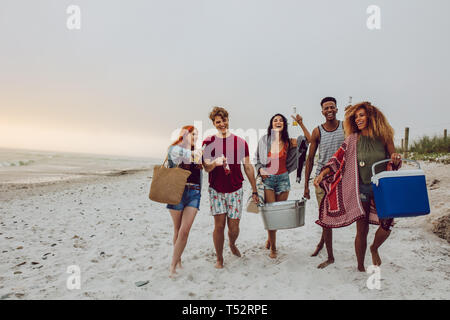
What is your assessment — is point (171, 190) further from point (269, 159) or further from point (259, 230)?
point (259, 230)

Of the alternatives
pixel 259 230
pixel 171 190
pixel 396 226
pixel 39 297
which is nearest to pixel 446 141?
pixel 396 226

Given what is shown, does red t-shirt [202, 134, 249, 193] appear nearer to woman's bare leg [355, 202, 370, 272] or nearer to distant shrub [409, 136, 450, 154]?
woman's bare leg [355, 202, 370, 272]

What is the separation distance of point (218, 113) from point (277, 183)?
128cm

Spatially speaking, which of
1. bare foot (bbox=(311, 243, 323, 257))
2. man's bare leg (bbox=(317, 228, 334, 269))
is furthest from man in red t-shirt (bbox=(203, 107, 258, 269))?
bare foot (bbox=(311, 243, 323, 257))

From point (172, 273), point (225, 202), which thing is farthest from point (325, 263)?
point (172, 273)

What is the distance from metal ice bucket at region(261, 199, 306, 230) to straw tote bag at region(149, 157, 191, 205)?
111 cm

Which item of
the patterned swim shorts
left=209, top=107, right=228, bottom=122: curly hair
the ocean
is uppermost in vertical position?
left=209, top=107, right=228, bottom=122: curly hair

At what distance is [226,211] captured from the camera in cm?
364

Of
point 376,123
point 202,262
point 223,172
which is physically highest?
point 376,123

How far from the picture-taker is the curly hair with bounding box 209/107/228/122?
11.8 ft

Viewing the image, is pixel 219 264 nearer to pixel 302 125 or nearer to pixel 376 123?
pixel 302 125

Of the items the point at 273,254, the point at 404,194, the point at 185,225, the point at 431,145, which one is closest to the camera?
the point at 404,194

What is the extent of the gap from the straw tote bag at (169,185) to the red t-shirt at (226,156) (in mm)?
460

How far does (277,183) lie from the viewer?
3922 millimetres
